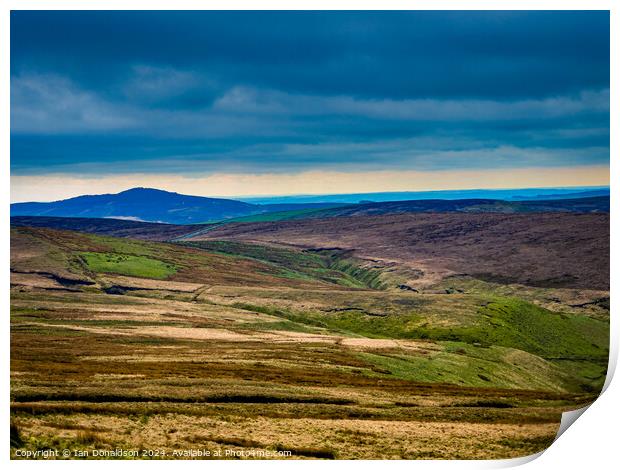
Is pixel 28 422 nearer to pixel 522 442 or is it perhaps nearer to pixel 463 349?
pixel 522 442

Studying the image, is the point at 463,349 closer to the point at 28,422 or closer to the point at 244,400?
the point at 244,400

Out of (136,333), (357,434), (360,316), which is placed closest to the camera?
(357,434)

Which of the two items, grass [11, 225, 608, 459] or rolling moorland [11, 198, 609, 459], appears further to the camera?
grass [11, 225, 608, 459]

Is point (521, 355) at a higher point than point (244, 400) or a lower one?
lower

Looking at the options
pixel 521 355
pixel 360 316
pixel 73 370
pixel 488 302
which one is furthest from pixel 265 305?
pixel 73 370

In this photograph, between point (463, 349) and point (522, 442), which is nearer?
point (522, 442)

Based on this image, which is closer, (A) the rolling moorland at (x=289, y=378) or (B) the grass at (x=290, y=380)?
(A) the rolling moorland at (x=289, y=378)

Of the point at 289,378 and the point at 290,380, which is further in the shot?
the point at 289,378

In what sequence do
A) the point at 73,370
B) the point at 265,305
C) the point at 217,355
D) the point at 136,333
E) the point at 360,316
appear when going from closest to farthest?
the point at 73,370 < the point at 217,355 < the point at 136,333 < the point at 360,316 < the point at 265,305
